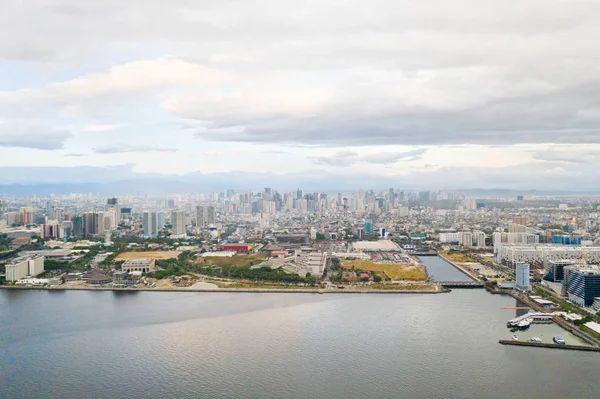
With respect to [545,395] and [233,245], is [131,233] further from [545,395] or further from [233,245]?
[545,395]

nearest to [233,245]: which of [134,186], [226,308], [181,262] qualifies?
[181,262]

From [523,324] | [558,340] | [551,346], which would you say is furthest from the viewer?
[523,324]

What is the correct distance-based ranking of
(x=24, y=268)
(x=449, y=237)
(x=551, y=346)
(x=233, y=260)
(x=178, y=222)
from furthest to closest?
(x=178, y=222) → (x=449, y=237) → (x=233, y=260) → (x=24, y=268) → (x=551, y=346)

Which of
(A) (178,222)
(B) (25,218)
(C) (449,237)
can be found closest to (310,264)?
(C) (449,237)

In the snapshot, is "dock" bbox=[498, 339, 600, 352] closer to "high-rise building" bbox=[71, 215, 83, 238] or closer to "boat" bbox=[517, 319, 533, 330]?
"boat" bbox=[517, 319, 533, 330]

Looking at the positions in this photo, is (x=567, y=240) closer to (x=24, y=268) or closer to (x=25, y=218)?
(x=24, y=268)

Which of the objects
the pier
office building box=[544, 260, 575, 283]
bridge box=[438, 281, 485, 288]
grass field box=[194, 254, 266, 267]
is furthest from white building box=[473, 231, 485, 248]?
the pier

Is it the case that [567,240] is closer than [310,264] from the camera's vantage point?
No
